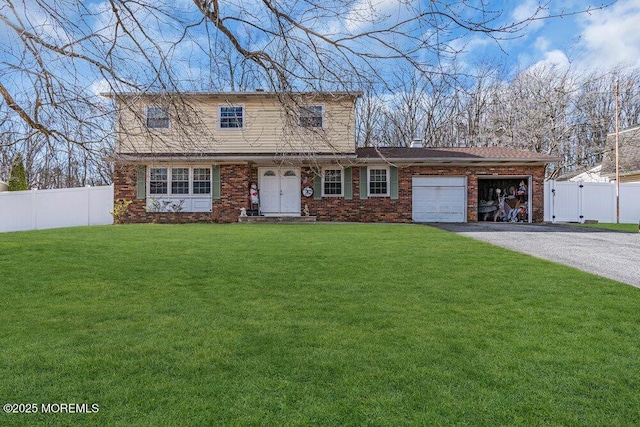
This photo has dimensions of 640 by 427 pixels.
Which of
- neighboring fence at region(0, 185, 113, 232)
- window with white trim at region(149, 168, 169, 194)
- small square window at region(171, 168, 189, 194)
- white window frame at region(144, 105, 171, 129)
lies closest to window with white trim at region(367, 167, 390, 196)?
small square window at region(171, 168, 189, 194)

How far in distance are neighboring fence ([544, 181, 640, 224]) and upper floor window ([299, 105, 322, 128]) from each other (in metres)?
15.2

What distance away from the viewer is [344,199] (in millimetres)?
16891

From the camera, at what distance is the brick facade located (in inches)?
655

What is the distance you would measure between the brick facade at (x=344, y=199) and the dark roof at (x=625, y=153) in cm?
857

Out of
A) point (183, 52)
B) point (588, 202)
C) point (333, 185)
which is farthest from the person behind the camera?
point (588, 202)

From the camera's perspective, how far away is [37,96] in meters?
4.70

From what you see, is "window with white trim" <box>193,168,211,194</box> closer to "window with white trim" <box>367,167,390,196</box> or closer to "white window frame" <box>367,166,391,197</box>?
"white window frame" <box>367,166,391,197</box>

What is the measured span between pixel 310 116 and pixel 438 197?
12.7 metres

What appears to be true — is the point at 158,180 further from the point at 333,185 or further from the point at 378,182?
the point at 378,182

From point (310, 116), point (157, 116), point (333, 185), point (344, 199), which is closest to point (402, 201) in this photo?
point (344, 199)

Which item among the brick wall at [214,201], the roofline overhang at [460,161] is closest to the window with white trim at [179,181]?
the brick wall at [214,201]

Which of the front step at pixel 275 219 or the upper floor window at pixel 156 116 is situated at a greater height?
the upper floor window at pixel 156 116

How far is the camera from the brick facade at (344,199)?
16.6 meters

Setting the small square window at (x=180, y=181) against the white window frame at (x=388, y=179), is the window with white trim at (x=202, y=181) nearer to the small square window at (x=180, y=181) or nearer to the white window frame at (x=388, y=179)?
the small square window at (x=180, y=181)
